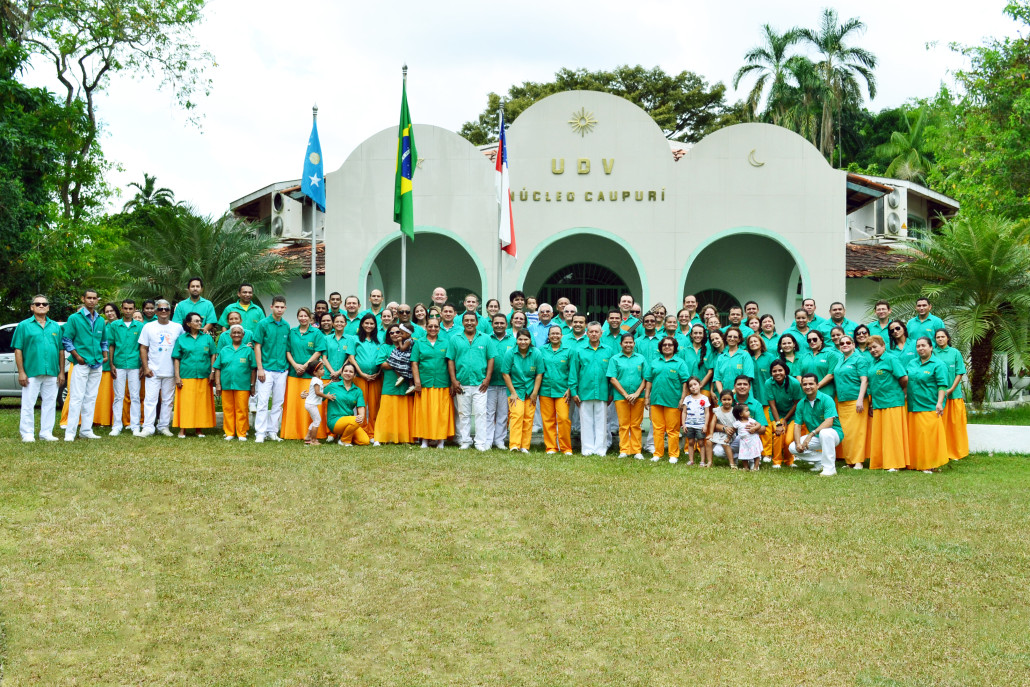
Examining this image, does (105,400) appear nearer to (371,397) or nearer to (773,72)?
(371,397)

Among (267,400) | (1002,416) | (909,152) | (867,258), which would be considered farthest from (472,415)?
(909,152)

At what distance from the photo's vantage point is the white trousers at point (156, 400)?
35.8ft

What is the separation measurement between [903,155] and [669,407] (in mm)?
29322

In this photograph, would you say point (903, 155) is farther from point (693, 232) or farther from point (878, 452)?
point (878, 452)

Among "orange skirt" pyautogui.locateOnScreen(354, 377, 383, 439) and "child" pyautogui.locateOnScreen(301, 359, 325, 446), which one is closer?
"child" pyautogui.locateOnScreen(301, 359, 325, 446)

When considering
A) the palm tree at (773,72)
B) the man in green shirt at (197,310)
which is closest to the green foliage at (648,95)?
the palm tree at (773,72)

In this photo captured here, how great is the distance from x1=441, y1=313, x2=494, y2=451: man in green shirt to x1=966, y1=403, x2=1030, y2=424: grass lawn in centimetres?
753

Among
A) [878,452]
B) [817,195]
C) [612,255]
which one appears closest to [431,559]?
[878,452]

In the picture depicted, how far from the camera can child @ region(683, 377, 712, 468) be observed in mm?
10016

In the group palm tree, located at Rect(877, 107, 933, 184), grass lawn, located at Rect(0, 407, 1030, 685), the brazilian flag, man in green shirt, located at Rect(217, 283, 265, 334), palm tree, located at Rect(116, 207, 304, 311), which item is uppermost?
palm tree, located at Rect(877, 107, 933, 184)

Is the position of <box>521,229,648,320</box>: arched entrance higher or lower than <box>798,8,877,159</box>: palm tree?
lower

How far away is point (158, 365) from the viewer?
10.9m

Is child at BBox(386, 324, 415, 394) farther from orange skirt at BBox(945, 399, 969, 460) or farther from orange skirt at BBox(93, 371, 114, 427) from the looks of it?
orange skirt at BBox(945, 399, 969, 460)

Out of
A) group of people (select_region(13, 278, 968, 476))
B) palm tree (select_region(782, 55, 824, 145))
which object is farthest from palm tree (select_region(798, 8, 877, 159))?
group of people (select_region(13, 278, 968, 476))
